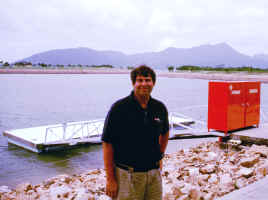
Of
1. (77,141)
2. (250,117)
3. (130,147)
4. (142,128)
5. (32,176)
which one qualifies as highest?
(142,128)

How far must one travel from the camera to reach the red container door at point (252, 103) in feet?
29.3

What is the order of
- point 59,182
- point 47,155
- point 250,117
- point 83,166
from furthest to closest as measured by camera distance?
point 47,155, point 83,166, point 250,117, point 59,182

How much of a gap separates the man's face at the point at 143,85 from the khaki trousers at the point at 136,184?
2.30ft

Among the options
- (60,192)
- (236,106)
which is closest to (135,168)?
(60,192)

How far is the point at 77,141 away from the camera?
1084cm

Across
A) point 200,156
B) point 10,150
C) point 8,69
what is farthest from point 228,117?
point 8,69

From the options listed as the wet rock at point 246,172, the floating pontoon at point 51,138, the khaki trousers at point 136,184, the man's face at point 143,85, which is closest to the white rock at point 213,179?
the wet rock at point 246,172

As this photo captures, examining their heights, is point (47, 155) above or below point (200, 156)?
below

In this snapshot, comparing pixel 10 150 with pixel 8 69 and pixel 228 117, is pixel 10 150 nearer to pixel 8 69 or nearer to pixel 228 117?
pixel 228 117

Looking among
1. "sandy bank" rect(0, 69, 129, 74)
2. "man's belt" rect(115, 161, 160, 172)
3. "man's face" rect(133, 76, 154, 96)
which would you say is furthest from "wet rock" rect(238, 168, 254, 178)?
"sandy bank" rect(0, 69, 129, 74)

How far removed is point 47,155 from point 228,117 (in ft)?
22.7

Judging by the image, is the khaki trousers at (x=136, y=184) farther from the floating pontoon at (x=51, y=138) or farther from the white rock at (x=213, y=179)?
the floating pontoon at (x=51, y=138)

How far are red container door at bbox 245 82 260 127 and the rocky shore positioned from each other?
1.21 metres

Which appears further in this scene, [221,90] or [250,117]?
[250,117]
